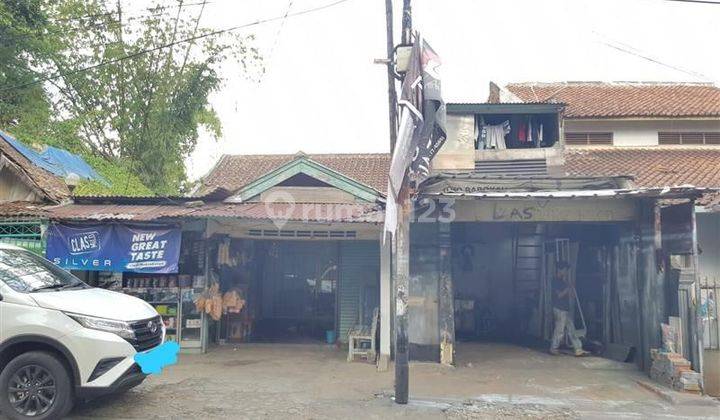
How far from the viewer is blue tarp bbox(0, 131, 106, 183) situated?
41.3 feet

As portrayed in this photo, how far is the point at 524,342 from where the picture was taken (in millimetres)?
11992

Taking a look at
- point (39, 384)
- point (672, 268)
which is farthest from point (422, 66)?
point (39, 384)

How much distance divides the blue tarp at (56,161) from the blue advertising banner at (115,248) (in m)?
4.11

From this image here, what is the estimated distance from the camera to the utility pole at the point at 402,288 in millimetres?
6930

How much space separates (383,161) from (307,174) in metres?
5.87

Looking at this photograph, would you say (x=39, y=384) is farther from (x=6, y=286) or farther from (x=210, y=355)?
(x=210, y=355)

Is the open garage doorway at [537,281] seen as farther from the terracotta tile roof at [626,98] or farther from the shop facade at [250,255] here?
the terracotta tile roof at [626,98]

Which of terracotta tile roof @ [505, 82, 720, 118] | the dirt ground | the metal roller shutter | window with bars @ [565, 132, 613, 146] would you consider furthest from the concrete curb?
window with bars @ [565, 132, 613, 146]

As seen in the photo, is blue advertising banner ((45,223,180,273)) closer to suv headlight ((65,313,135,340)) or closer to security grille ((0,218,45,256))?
security grille ((0,218,45,256))

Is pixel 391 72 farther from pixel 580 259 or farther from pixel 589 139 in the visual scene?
pixel 589 139

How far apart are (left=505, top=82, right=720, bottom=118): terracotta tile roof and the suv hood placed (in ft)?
38.8

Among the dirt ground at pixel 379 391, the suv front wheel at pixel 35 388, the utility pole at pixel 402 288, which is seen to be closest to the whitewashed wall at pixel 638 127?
the dirt ground at pixel 379 391

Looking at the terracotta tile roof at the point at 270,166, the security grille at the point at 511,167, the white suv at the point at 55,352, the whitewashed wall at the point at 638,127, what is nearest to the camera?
the white suv at the point at 55,352

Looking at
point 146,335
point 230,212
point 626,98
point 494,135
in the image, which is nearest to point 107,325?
point 146,335
